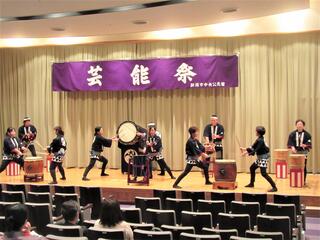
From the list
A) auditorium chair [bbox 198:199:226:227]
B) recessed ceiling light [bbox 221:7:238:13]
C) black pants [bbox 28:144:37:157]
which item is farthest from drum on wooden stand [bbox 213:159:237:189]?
black pants [bbox 28:144:37:157]

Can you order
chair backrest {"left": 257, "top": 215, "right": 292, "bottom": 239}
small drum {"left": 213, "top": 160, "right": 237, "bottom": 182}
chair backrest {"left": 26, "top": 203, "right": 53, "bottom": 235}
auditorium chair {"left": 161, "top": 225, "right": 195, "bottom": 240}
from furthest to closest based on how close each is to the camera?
small drum {"left": 213, "top": 160, "right": 237, "bottom": 182} → chair backrest {"left": 26, "top": 203, "right": 53, "bottom": 235} → chair backrest {"left": 257, "top": 215, "right": 292, "bottom": 239} → auditorium chair {"left": 161, "top": 225, "right": 195, "bottom": 240}

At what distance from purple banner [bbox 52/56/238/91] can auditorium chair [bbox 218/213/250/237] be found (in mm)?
6553

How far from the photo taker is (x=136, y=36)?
13.3m

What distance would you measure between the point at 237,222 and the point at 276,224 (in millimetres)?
487

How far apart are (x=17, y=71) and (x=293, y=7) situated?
8.92 m

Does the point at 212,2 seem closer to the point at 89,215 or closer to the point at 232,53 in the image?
the point at 232,53

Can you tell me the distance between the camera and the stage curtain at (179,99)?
1189 centimetres

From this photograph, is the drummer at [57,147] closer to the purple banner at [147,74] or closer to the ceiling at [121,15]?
the ceiling at [121,15]

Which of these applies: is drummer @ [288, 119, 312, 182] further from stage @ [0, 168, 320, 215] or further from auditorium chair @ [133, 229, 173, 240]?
auditorium chair @ [133, 229, 173, 240]

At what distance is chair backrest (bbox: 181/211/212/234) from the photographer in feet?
19.9

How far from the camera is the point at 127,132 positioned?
12.0 m

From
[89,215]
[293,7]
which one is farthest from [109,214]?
[293,7]

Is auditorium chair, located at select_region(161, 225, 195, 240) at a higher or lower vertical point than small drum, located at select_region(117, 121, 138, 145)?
lower

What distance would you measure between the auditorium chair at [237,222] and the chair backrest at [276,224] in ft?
0.59
